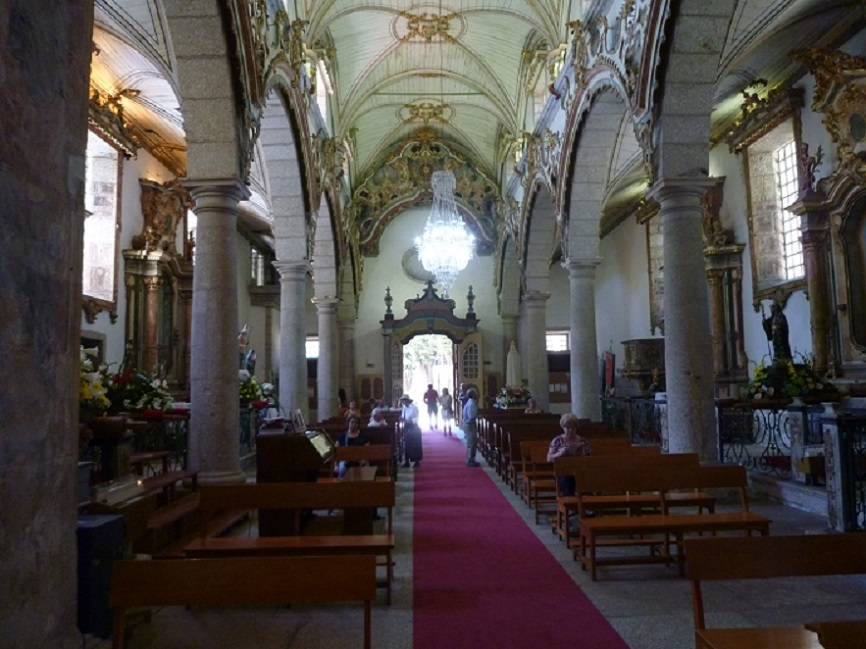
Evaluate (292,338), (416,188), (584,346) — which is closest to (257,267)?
(416,188)

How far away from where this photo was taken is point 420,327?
79.1 feet

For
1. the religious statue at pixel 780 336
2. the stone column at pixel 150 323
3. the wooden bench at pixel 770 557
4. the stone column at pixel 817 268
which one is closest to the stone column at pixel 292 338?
the stone column at pixel 150 323

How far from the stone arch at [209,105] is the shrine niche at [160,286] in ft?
28.3

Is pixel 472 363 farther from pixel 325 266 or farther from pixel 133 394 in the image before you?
pixel 133 394

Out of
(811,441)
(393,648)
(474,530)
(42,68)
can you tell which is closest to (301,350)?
(474,530)

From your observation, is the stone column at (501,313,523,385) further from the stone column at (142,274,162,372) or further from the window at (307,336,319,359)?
the stone column at (142,274,162,372)

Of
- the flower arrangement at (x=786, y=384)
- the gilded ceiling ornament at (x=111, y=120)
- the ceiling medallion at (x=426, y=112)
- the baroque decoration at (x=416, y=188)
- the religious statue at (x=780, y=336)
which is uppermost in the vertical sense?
the ceiling medallion at (x=426, y=112)

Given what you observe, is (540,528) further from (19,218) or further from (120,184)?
(120,184)

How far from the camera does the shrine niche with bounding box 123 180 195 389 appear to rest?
1628cm

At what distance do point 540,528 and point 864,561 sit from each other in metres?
4.53

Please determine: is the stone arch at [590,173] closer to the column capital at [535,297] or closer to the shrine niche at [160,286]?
the column capital at [535,297]

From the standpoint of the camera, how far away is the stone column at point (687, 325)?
8328mm

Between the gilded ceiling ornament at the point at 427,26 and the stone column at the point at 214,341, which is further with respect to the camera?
the gilded ceiling ornament at the point at 427,26

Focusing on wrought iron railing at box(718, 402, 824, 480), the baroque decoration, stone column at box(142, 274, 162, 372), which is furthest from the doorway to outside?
wrought iron railing at box(718, 402, 824, 480)
